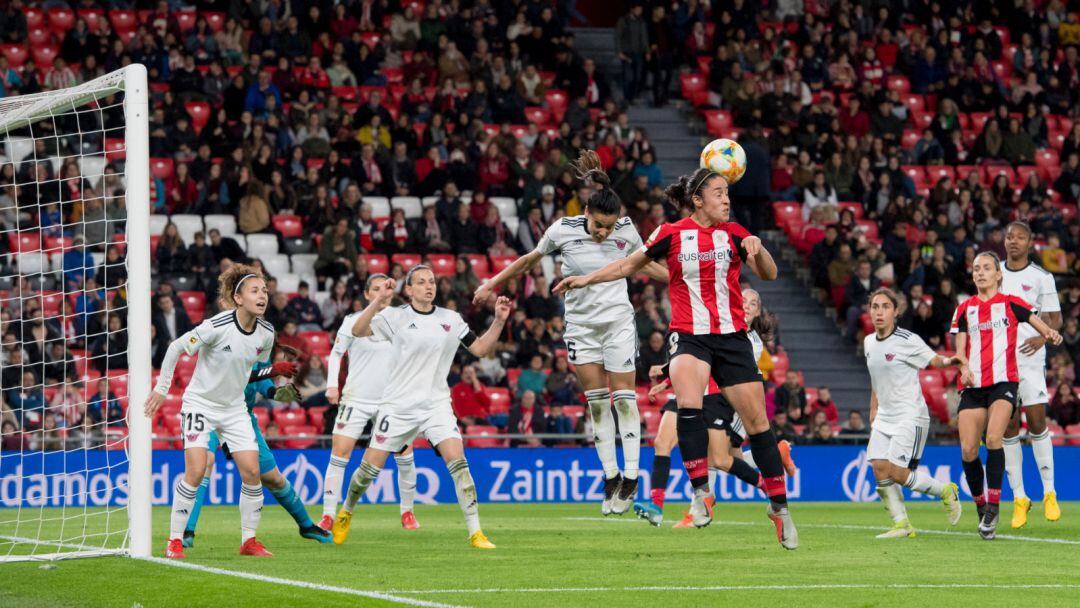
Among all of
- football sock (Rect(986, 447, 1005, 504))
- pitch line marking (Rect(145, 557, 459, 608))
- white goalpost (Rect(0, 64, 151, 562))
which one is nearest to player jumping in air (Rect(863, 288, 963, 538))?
football sock (Rect(986, 447, 1005, 504))

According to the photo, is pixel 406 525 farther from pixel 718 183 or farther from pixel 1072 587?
pixel 1072 587

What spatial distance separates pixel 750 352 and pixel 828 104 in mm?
19590

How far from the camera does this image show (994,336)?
13477mm

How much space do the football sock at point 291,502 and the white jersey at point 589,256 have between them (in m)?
2.70

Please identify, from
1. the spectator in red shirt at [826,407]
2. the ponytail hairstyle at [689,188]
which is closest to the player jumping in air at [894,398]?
the ponytail hairstyle at [689,188]

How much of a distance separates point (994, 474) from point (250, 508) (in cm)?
609

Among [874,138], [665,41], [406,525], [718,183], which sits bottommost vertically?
[406,525]

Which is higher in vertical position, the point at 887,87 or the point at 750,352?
the point at 887,87

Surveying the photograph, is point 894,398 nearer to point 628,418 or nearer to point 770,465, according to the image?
point 628,418

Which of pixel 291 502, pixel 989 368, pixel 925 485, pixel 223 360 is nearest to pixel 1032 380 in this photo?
pixel 925 485

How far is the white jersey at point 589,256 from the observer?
12.9 meters

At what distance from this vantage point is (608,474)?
1289 centimetres

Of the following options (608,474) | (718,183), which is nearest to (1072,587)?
(718,183)

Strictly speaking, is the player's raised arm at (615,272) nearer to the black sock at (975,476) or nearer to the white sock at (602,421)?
the white sock at (602,421)
